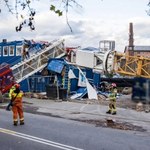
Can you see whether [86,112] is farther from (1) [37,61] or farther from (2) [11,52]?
(2) [11,52]

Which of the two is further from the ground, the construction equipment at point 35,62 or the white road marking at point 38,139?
the construction equipment at point 35,62

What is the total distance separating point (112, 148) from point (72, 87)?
21.4 meters

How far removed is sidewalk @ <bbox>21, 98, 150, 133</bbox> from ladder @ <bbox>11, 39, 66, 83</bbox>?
194 inches

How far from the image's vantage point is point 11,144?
10414 millimetres

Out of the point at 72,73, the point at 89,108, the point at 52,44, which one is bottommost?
the point at 89,108

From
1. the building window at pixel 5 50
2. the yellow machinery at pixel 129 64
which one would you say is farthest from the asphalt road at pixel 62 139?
the building window at pixel 5 50

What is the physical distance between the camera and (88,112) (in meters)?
21.6

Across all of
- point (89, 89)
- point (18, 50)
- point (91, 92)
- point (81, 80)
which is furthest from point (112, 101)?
point (18, 50)

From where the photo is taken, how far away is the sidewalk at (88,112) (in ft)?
61.4

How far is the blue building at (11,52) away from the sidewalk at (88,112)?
8.79m

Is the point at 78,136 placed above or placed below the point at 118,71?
below

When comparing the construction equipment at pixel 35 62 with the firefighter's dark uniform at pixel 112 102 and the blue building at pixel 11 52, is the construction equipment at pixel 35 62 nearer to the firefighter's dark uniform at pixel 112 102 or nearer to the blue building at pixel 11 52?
the blue building at pixel 11 52

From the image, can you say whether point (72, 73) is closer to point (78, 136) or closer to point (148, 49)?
point (78, 136)

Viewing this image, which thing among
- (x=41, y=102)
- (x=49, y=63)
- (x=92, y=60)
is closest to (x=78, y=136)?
(x=41, y=102)
